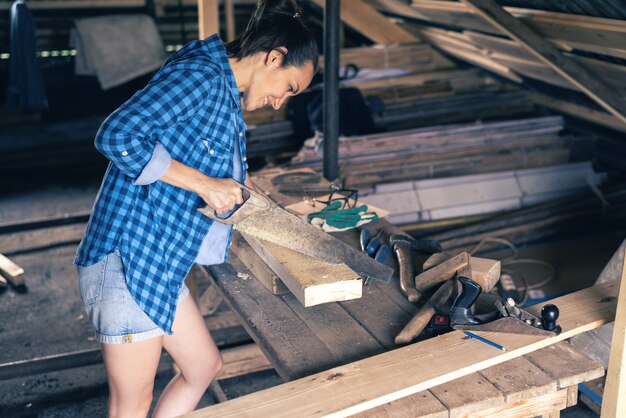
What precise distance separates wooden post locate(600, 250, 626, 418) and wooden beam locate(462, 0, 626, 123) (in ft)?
5.13

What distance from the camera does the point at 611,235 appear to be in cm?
511

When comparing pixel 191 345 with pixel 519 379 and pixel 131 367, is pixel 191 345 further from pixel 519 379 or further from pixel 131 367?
pixel 519 379

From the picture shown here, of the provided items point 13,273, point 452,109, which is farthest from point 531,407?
point 452,109

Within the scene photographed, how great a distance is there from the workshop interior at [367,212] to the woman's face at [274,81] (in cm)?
8

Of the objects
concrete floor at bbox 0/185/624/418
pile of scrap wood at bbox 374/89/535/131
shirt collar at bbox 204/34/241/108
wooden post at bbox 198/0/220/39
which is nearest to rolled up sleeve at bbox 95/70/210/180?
shirt collar at bbox 204/34/241/108

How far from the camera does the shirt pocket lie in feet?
6.73

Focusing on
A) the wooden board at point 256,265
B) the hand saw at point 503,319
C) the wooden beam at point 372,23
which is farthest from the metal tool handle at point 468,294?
the wooden beam at point 372,23

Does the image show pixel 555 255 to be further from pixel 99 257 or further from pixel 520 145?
pixel 99 257

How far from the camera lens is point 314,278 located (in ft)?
7.45

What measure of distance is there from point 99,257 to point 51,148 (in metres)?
5.92

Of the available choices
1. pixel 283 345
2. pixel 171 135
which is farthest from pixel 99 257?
pixel 283 345

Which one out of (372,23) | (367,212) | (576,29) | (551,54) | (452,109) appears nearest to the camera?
(367,212)

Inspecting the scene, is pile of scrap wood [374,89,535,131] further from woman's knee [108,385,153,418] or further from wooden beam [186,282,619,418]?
woman's knee [108,385,153,418]

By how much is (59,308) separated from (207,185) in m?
2.81
